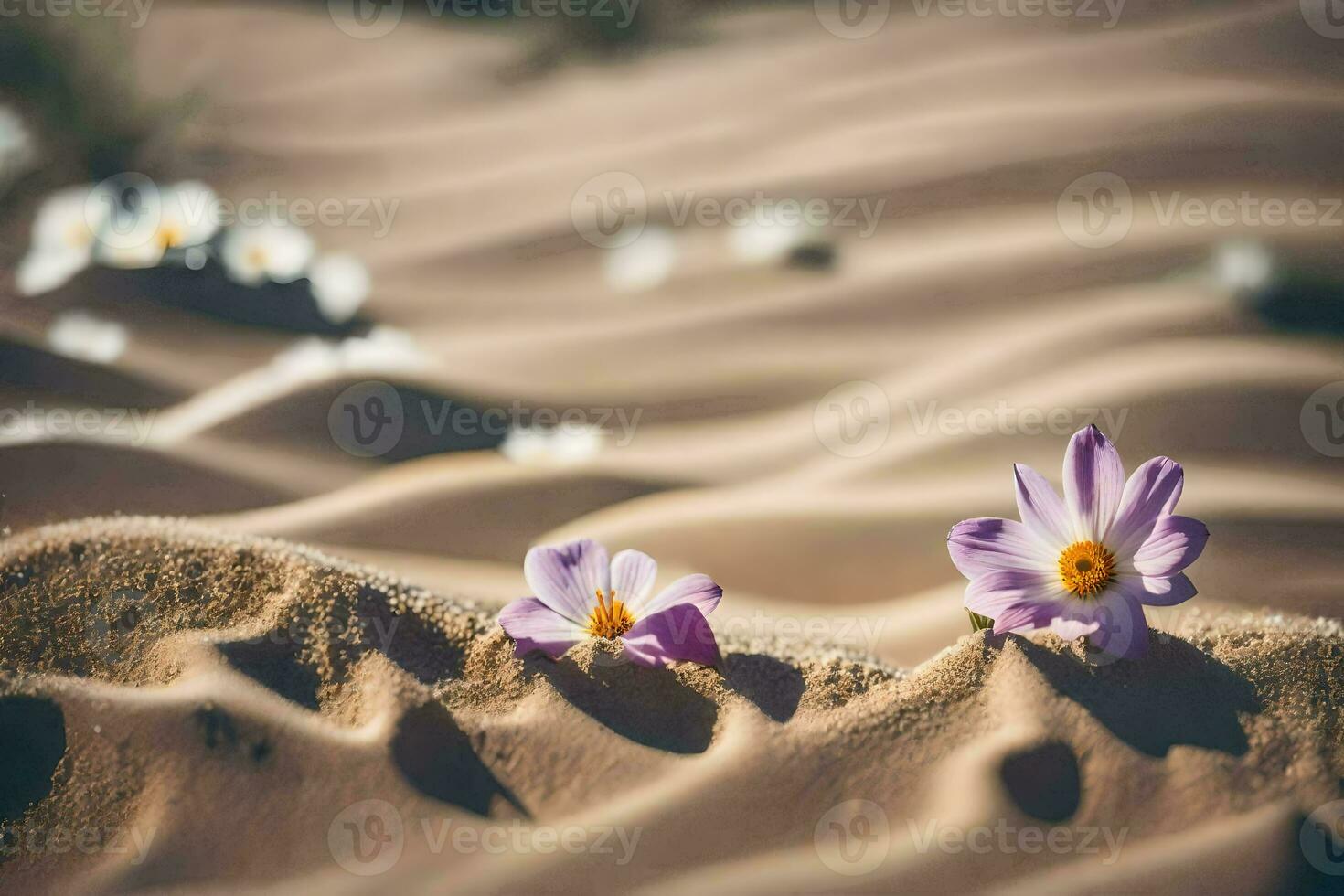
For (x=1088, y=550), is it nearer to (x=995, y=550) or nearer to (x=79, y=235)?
(x=995, y=550)

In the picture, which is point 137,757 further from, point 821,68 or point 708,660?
point 821,68

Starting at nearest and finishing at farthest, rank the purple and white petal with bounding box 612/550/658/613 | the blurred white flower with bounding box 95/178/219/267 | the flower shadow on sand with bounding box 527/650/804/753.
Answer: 1. the flower shadow on sand with bounding box 527/650/804/753
2. the purple and white petal with bounding box 612/550/658/613
3. the blurred white flower with bounding box 95/178/219/267

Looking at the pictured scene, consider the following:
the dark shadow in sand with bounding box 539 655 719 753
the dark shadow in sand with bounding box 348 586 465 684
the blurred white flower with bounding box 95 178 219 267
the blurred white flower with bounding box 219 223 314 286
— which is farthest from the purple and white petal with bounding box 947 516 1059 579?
the blurred white flower with bounding box 95 178 219 267

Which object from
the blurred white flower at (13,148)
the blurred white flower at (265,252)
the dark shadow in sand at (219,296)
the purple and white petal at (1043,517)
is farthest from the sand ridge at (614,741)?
the blurred white flower at (13,148)

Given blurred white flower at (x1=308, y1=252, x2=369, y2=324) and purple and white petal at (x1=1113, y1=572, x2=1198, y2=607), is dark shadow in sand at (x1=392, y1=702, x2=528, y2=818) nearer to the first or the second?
purple and white petal at (x1=1113, y1=572, x2=1198, y2=607)

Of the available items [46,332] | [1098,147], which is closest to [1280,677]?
[1098,147]

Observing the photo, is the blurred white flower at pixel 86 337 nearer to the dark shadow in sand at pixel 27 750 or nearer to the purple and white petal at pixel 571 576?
the dark shadow in sand at pixel 27 750

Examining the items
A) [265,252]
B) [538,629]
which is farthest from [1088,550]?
[265,252]
